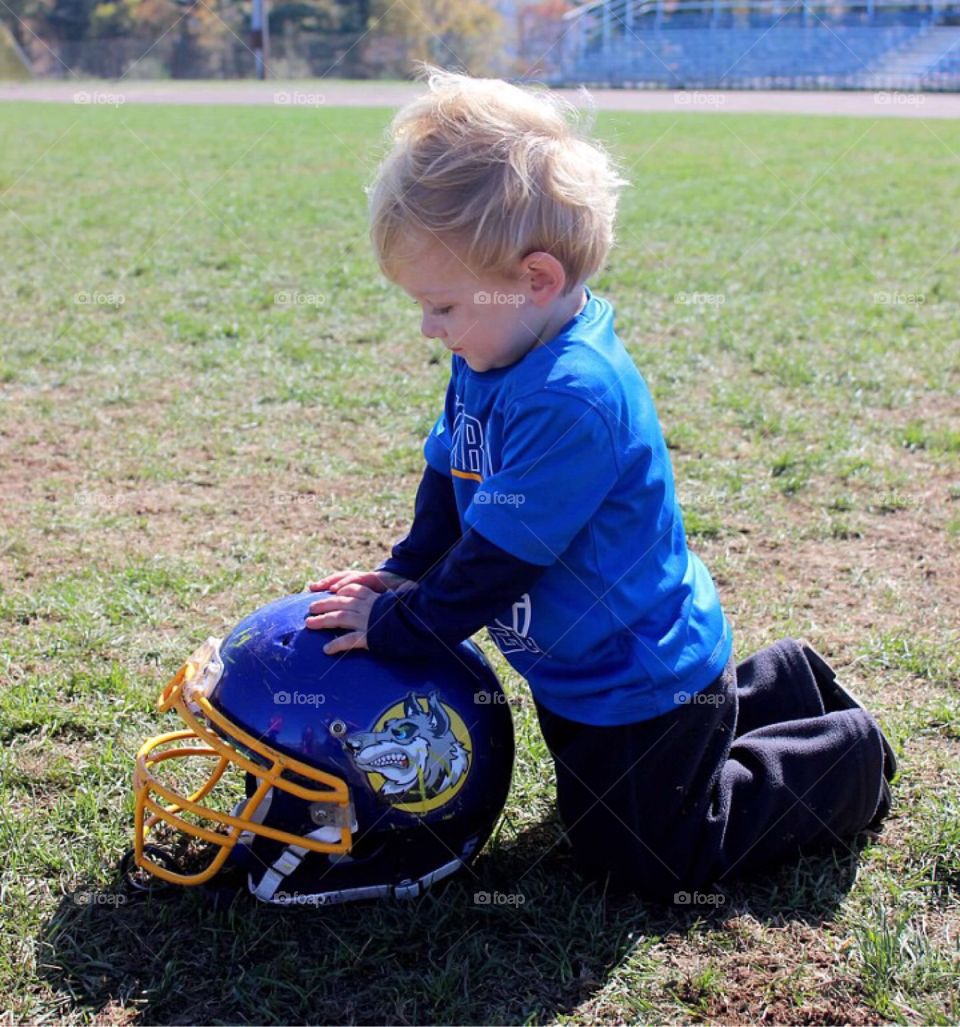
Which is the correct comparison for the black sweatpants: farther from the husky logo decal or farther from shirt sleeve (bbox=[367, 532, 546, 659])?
shirt sleeve (bbox=[367, 532, 546, 659])

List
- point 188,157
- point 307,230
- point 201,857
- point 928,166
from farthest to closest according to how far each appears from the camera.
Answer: point 188,157 → point 928,166 → point 307,230 → point 201,857

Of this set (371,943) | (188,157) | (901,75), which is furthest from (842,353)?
(901,75)

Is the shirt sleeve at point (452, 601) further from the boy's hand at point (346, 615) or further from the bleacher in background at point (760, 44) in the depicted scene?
the bleacher in background at point (760, 44)

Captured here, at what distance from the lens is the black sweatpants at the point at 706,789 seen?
2463mm

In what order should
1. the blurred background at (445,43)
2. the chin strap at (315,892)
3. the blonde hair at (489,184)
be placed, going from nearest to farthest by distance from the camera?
1. the blonde hair at (489,184)
2. the chin strap at (315,892)
3. the blurred background at (445,43)

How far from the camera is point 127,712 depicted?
3090 mm

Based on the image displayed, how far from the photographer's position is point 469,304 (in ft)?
7.33

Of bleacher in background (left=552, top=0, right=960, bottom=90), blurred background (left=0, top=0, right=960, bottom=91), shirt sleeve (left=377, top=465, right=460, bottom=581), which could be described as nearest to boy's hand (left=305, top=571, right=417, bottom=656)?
shirt sleeve (left=377, top=465, right=460, bottom=581)

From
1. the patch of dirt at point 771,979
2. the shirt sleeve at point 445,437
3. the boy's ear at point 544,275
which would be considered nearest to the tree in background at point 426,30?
the shirt sleeve at point 445,437

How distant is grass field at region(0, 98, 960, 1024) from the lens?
90.0 inches

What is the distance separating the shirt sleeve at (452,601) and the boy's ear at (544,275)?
479 mm

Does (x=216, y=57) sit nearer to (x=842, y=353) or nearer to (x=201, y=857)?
(x=842, y=353)

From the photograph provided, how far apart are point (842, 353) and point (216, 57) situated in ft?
143

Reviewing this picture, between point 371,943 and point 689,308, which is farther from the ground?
point 689,308
